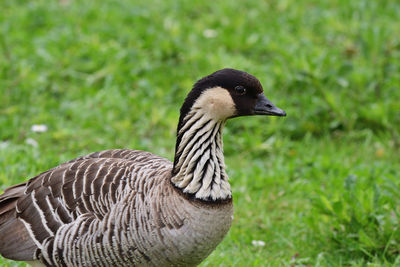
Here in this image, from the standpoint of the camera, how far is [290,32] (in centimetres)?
945

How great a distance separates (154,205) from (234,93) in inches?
37.8

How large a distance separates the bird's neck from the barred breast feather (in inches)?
3.3

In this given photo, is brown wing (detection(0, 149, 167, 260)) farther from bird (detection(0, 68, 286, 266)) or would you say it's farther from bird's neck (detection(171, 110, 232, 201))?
bird's neck (detection(171, 110, 232, 201))

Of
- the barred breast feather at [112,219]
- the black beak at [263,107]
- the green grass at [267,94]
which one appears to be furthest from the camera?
the green grass at [267,94]

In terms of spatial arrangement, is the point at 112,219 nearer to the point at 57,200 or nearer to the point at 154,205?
the point at 154,205

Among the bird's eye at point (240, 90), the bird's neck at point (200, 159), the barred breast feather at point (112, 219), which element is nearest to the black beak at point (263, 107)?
the bird's eye at point (240, 90)

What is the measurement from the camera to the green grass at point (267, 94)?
5.43 m

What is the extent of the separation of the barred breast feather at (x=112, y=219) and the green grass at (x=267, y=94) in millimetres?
1107

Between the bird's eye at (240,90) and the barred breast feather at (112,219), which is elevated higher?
the bird's eye at (240,90)

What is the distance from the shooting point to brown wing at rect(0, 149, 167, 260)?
420cm

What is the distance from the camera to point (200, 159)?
4.13 meters

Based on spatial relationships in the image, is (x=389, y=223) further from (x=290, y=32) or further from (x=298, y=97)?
(x=290, y=32)

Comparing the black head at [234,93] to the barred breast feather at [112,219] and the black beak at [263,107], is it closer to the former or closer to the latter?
the black beak at [263,107]

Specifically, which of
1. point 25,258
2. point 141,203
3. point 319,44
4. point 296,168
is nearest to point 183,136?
point 141,203
